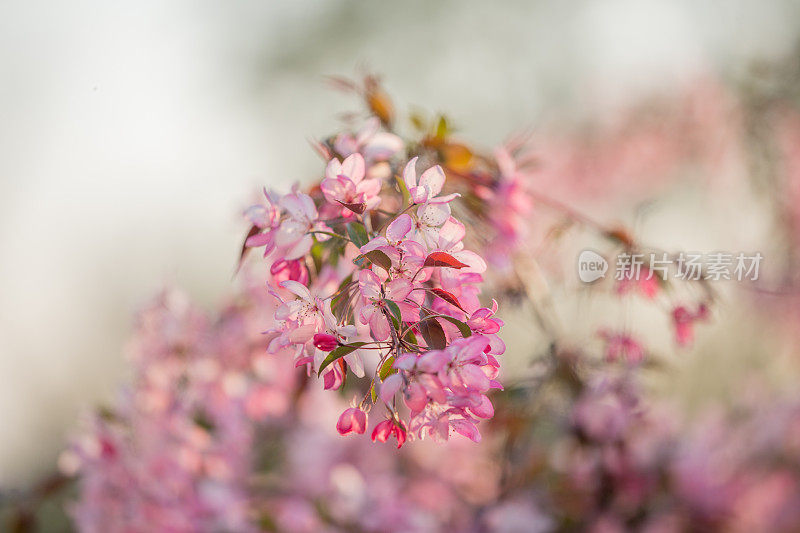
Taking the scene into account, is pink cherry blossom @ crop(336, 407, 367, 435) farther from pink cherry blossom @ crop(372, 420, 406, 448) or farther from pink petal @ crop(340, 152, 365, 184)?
pink petal @ crop(340, 152, 365, 184)

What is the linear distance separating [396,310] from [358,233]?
7cm

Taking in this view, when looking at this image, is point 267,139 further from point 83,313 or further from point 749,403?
point 749,403

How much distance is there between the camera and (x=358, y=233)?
1.45ft

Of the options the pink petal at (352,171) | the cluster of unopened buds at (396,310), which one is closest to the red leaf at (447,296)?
the cluster of unopened buds at (396,310)

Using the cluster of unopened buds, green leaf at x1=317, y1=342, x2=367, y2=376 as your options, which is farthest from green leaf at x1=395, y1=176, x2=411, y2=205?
green leaf at x1=317, y1=342, x2=367, y2=376

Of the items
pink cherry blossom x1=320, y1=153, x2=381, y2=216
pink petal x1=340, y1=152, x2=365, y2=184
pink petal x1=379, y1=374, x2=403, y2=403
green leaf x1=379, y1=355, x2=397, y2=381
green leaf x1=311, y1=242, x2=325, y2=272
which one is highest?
pink petal x1=340, y1=152, x2=365, y2=184

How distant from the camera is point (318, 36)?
15.4ft

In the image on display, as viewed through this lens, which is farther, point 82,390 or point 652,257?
point 82,390

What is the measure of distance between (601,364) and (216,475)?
2.15 ft

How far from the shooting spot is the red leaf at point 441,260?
16.2 inches

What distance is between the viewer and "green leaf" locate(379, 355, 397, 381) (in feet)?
1.30

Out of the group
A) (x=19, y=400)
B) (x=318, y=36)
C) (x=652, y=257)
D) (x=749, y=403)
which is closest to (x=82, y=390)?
(x=19, y=400)

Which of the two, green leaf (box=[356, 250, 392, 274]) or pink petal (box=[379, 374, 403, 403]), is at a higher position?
green leaf (box=[356, 250, 392, 274])

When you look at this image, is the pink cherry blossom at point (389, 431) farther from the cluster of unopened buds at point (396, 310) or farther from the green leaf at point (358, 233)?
the green leaf at point (358, 233)
